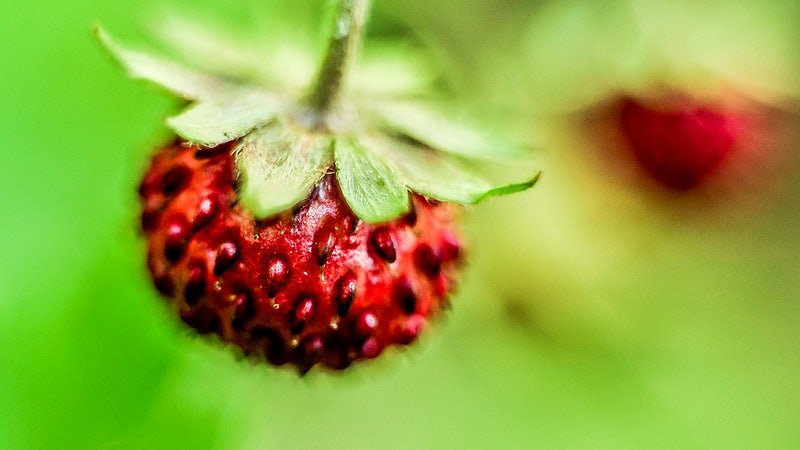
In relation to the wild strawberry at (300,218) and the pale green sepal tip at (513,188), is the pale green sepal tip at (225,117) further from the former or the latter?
the pale green sepal tip at (513,188)

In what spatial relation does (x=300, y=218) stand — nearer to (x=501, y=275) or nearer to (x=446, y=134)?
(x=446, y=134)

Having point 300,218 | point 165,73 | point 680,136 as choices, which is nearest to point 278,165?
point 300,218

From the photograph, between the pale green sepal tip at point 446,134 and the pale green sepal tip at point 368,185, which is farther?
the pale green sepal tip at point 446,134

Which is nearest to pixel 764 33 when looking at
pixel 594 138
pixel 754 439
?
pixel 594 138

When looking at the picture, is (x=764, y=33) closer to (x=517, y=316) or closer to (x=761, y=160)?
(x=761, y=160)

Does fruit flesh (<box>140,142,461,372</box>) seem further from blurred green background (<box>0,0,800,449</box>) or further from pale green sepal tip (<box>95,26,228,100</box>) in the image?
blurred green background (<box>0,0,800,449</box>)

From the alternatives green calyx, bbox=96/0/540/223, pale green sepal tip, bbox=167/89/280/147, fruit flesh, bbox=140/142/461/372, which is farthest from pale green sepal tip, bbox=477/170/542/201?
pale green sepal tip, bbox=167/89/280/147

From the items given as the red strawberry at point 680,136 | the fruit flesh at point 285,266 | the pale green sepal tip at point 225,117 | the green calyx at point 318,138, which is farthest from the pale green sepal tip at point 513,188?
the red strawberry at point 680,136
